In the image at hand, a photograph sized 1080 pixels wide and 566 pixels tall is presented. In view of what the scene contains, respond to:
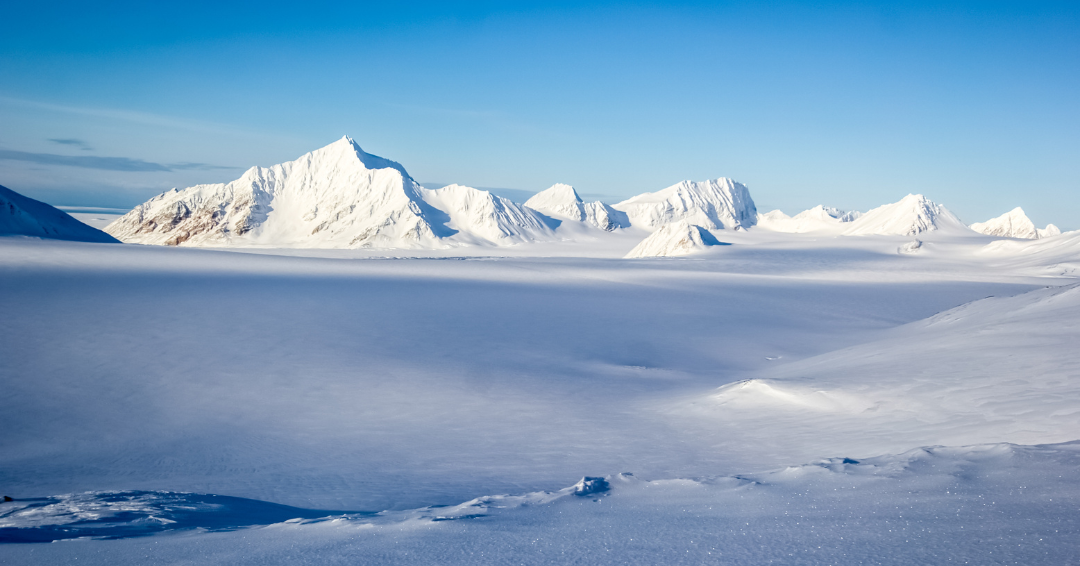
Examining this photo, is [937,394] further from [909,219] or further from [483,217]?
[909,219]

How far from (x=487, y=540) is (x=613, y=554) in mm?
978

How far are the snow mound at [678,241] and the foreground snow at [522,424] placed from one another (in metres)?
49.7

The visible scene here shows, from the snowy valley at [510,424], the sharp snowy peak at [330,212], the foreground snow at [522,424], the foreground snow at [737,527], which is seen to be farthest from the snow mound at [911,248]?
the foreground snow at [737,527]

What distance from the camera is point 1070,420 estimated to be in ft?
22.6

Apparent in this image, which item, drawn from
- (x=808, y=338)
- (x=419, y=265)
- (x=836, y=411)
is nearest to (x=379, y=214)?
(x=419, y=265)

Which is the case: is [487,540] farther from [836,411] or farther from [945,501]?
[836,411]

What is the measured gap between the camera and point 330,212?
13600cm

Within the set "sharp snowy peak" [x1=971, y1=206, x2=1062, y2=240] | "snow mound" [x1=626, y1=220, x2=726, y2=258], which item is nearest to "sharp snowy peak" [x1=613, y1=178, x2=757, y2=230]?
"sharp snowy peak" [x1=971, y1=206, x2=1062, y2=240]

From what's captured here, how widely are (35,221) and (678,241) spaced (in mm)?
63637

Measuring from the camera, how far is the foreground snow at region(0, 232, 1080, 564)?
4.54 m

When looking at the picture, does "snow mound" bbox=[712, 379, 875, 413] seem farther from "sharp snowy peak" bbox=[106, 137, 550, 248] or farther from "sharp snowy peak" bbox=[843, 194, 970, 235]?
"sharp snowy peak" bbox=[843, 194, 970, 235]

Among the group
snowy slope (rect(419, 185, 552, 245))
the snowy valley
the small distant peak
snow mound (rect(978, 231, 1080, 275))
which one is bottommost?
the snowy valley

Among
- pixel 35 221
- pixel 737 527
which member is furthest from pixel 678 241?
pixel 737 527

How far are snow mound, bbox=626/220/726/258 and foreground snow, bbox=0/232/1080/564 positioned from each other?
49.7 metres
